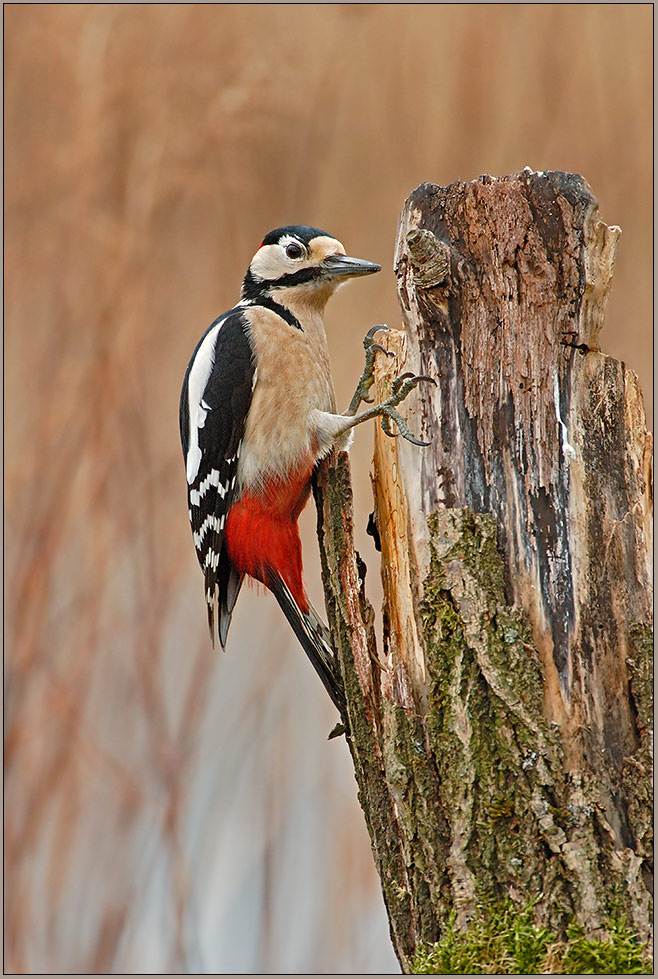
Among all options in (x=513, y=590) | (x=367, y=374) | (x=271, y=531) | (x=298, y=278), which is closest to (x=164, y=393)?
(x=298, y=278)

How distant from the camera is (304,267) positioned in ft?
8.45

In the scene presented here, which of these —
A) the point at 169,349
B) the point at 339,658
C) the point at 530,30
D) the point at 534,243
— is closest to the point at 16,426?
the point at 169,349

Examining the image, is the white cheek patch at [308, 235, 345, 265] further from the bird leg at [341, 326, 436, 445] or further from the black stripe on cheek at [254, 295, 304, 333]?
the bird leg at [341, 326, 436, 445]

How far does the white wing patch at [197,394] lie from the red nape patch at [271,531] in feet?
0.58

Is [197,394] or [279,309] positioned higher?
[279,309]

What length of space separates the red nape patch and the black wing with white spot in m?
0.05

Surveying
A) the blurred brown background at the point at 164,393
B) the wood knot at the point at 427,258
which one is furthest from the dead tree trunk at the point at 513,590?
the blurred brown background at the point at 164,393

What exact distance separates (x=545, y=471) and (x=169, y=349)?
1.89m

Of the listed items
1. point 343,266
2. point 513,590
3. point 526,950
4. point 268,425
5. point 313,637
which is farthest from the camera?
point 343,266

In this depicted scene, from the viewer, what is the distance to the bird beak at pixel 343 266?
2.49 meters

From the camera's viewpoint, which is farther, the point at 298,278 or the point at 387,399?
the point at 298,278

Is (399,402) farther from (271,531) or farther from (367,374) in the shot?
(271,531)

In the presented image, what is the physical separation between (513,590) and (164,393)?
1.94 metres

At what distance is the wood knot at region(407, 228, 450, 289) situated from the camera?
161 cm
